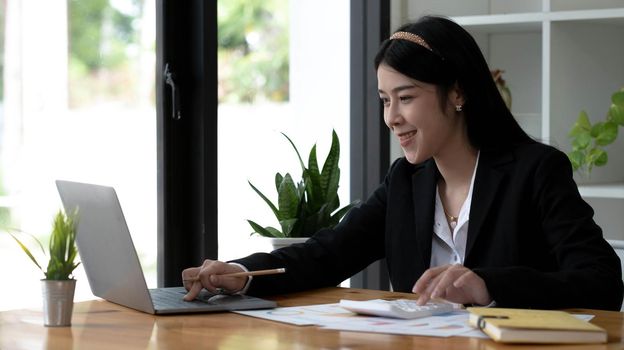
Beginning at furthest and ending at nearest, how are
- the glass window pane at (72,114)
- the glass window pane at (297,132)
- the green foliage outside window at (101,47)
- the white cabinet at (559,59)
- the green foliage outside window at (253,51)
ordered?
the green foliage outside window at (253,51) → the glass window pane at (297,132) → the white cabinet at (559,59) → the green foliage outside window at (101,47) → the glass window pane at (72,114)

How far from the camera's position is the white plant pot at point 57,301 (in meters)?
1.89

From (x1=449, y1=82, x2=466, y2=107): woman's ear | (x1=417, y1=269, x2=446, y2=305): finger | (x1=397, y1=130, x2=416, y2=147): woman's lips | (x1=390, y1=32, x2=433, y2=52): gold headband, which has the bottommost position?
(x1=417, y1=269, x2=446, y2=305): finger

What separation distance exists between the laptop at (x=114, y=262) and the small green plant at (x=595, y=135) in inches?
69.9

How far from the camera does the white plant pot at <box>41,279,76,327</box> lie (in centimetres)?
189

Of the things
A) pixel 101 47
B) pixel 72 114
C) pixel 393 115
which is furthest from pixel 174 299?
pixel 101 47

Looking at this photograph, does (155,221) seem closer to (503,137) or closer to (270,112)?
(503,137)

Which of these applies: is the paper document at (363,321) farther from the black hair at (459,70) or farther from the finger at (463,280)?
the black hair at (459,70)

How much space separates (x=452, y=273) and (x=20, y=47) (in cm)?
152

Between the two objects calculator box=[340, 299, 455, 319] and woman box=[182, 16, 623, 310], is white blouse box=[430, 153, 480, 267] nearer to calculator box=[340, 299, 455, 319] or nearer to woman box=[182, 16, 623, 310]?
woman box=[182, 16, 623, 310]

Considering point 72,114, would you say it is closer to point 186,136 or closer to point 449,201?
point 186,136

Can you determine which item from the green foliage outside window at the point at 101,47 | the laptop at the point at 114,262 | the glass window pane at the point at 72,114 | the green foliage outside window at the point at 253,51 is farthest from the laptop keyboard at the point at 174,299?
the green foliage outside window at the point at 253,51

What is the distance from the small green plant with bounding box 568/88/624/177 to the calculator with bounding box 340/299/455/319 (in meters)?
1.72

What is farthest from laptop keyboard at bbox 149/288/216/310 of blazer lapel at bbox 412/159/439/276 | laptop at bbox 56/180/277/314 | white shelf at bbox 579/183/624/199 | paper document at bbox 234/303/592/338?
white shelf at bbox 579/183/624/199

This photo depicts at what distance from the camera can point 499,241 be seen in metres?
2.43
